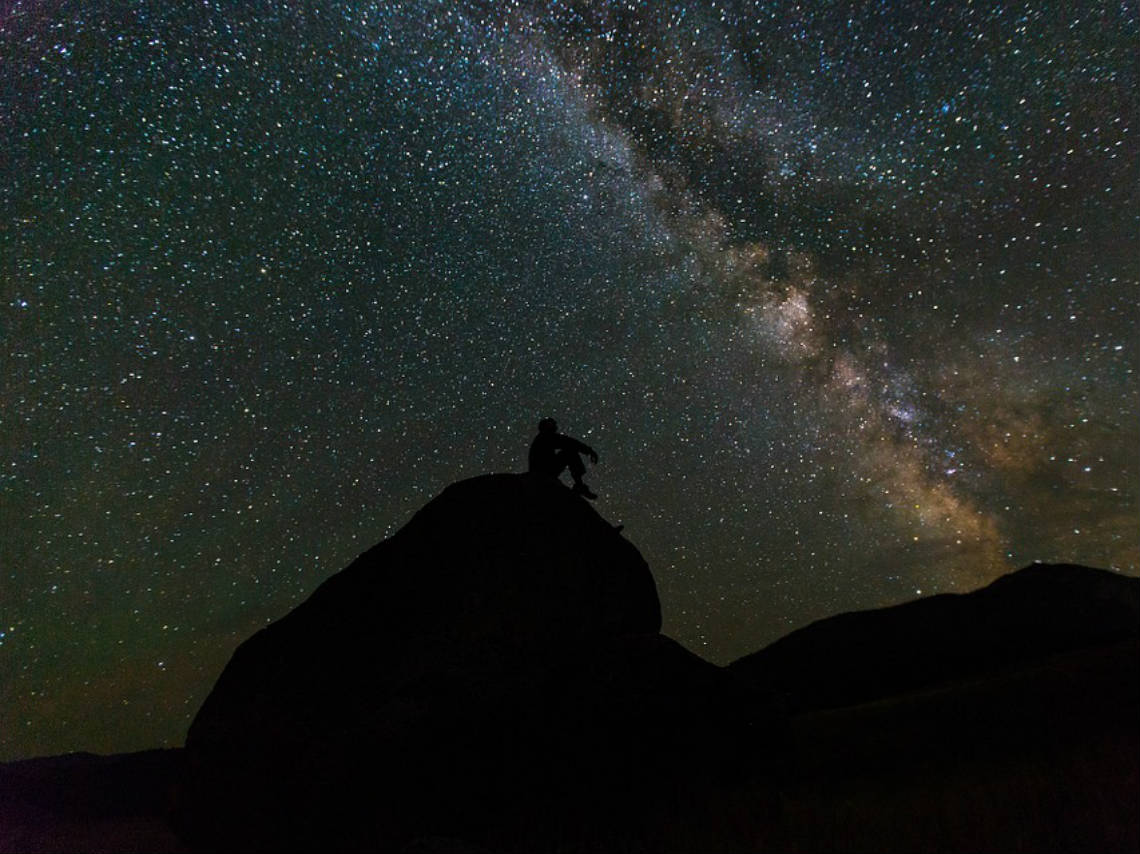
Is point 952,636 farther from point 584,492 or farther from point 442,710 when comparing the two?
point 442,710

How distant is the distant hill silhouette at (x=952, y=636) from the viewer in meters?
14.6

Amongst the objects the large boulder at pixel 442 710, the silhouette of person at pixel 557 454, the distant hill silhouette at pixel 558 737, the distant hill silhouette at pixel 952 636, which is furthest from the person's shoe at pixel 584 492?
the distant hill silhouette at pixel 952 636

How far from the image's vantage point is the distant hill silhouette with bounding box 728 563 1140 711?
575 inches

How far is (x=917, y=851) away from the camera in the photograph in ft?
19.7

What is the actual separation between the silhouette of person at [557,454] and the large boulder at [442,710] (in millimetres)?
2663

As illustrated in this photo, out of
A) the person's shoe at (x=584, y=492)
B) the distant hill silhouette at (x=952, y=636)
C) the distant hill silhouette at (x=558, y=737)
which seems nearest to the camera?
the distant hill silhouette at (x=558, y=737)

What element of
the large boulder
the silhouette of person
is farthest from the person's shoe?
the large boulder

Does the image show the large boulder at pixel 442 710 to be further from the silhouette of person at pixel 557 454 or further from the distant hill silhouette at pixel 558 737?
the silhouette of person at pixel 557 454

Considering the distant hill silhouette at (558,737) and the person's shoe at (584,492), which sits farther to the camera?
the person's shoe at (584,492)

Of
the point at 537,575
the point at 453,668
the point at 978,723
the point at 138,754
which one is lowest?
the point at 138,754

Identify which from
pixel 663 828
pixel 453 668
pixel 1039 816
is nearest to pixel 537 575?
pixel 453 668

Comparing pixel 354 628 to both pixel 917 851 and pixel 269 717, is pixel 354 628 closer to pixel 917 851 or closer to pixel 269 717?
pixel 269 717

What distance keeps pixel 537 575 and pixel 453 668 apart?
6.20 ft

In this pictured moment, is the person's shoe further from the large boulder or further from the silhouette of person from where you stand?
the large boulder
